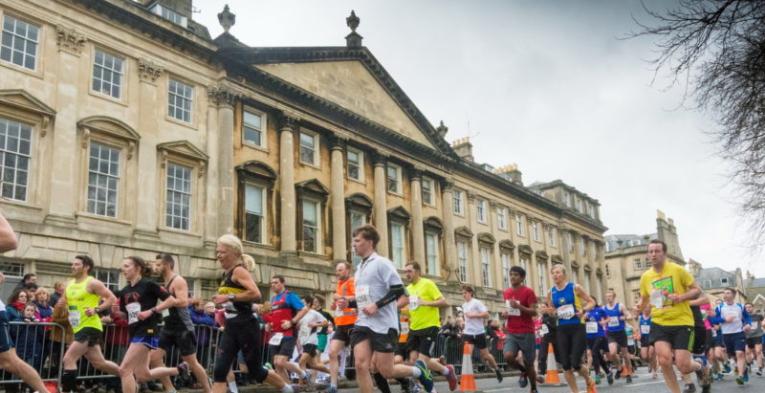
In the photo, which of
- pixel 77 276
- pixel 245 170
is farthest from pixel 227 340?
pixel 245 170

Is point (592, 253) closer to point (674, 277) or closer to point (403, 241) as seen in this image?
point (403, 241)

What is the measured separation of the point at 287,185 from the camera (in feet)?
89.9

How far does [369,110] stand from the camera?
109 ft

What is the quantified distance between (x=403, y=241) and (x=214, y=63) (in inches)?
538

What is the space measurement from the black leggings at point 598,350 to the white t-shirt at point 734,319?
2.70 m

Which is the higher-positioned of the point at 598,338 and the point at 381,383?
the point at 598,338

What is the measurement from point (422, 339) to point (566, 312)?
251 centimetres

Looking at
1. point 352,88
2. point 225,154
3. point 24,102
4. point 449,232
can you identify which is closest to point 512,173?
point 449,232

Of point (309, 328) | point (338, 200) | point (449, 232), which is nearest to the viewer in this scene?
point (309, 328)

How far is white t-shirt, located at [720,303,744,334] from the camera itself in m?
15.9

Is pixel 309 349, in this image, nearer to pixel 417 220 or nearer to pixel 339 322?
pixel 339 322

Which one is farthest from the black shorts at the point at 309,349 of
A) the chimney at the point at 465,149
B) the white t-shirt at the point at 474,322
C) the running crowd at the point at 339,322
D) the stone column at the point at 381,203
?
the chimney at the point at 465,149

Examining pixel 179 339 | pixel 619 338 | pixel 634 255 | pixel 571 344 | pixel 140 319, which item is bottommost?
pixel 571 344

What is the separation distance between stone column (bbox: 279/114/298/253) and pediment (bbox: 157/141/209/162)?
379 cm
